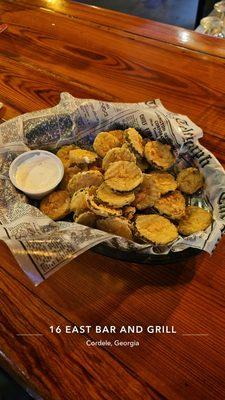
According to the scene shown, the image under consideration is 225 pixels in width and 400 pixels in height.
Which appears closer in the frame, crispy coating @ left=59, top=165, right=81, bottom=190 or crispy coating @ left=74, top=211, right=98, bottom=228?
crispy coating @ left=74, top=211, right=98, bottom=228

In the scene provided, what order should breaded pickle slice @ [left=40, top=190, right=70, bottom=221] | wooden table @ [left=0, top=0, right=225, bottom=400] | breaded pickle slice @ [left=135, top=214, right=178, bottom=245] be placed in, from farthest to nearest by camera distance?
breaded pickle slice @ [left=40, top=190, right=70, bottom=221] → breaded pickle slice @ [left=135, top=214, right=178, bottom=245] → wooden table @ [left=0, top=0, right=225, bottom=400]

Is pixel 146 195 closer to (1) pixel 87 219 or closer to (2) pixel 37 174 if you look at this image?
(1) pixel 87 219

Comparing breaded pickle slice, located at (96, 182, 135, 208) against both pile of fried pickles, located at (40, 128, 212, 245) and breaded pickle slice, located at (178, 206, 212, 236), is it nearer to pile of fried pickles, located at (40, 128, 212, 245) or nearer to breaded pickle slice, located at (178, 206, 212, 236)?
pile of fried pickles, located at (40, 128, 212, 245)

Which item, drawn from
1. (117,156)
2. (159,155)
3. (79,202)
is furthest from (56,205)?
(159,155)

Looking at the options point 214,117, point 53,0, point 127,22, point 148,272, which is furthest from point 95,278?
point 53,0

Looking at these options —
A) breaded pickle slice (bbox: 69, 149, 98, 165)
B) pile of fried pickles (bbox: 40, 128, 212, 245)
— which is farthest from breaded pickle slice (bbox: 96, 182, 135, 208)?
breaded pickle slice (bbox: 69, 149, 98, 165)

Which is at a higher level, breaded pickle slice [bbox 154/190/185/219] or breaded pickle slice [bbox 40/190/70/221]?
breaded pickle slice [bbox 154/190/185/219]

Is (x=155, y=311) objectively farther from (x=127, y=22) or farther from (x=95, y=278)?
(x=127, y=22)
